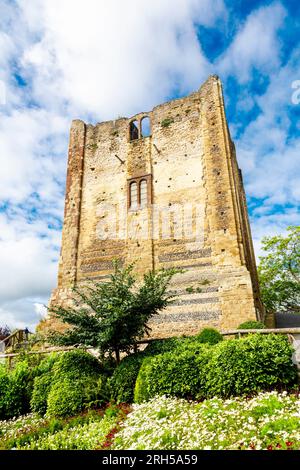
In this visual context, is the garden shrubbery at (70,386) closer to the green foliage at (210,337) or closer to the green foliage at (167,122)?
the green foliage at (210,337)

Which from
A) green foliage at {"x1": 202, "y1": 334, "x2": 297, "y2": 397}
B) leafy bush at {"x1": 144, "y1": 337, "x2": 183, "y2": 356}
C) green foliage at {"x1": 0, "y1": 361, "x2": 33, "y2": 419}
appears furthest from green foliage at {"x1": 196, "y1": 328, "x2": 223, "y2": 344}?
green foliage at {"x1": 0, "y1": 361, "x2": 33, "y2": 419}

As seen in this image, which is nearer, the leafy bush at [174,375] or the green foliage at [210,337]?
Answer: the leafy bush at [174,375]

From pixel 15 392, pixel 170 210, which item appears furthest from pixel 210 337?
pixel 170 210

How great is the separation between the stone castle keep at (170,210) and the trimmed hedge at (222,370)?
272 inches

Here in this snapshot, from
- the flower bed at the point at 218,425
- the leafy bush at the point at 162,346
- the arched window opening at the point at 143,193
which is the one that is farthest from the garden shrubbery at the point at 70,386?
the arched window opening at the point at 143,193

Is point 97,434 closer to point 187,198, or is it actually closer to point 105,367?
point 105,367

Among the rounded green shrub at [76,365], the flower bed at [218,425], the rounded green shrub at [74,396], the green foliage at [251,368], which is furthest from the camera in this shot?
the rounded green shrub at [76,365]

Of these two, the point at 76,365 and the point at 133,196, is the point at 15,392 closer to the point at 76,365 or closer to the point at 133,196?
the point at 76,365

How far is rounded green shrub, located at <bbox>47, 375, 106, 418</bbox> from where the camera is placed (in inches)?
308

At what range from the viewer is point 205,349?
7.63 meters

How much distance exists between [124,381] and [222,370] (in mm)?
2649

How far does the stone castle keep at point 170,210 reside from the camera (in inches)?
584
